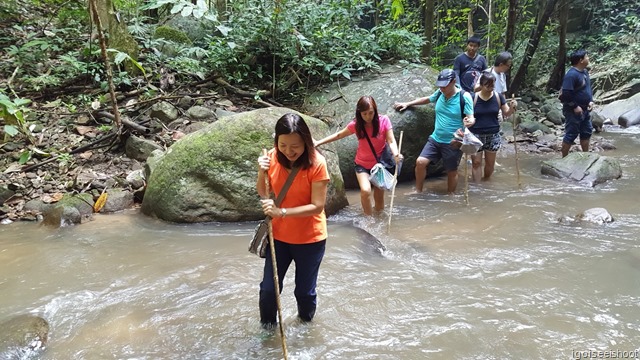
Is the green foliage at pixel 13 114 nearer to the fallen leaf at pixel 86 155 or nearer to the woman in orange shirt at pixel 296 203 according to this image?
the fallen leaf at pixel 86 155

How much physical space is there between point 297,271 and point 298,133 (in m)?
1.02

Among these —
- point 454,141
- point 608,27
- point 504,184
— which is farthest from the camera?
point 608,27

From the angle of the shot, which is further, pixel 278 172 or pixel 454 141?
pixel 454 141

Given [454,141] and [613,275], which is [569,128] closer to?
[454,141]

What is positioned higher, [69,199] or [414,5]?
[414,5]

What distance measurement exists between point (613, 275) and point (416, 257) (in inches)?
71.2

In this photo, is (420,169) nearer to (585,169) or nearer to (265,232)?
(585,169)

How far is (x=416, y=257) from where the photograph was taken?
15.3 ft

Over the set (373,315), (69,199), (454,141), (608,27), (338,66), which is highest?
(608,27)

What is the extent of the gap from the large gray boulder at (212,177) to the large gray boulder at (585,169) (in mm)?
5221

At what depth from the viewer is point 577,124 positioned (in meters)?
7.89

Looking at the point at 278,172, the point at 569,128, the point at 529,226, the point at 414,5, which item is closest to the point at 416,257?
the point at 529,226

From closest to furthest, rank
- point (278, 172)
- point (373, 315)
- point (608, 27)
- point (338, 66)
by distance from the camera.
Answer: point (278, 172) < point (373, 315) < point (338, 66) < point (608, 27)

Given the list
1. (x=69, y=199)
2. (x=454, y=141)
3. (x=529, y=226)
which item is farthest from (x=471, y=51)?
(x=69, y=199)
